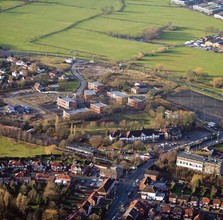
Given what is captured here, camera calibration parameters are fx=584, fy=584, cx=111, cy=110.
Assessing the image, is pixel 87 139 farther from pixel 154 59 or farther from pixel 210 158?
pixel 154 59

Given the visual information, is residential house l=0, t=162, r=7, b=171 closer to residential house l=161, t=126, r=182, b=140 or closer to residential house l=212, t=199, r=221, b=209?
residential house l=161, t=126, r=182, b=140

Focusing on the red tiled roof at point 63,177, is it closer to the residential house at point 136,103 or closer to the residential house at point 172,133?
the residential house at point 172,133

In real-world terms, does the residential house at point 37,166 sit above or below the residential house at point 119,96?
below

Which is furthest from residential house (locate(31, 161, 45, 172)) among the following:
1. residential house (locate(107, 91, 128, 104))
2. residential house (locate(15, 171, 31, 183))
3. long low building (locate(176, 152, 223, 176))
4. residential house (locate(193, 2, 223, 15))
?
residential house (locate(193, 2, 223, 15))

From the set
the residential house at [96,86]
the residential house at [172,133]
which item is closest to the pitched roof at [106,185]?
the residential house at [172,133]

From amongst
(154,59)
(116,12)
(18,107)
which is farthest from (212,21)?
(18,107)

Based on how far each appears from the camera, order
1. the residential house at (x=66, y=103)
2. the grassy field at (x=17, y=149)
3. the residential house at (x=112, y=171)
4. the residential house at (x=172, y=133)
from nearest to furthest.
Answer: the residential house at (x=112, y=171) → the grassy field at (x=17, y=149) → the residential house at (x=172, y=133) → the residential house at (x=66, y=103)

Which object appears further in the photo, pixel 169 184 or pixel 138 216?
pixel 169 184
